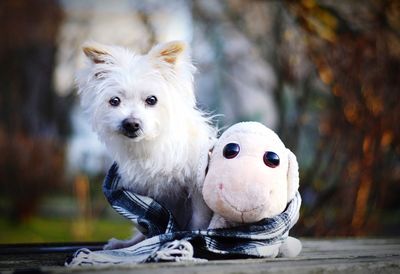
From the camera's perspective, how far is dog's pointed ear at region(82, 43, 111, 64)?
2473 mm

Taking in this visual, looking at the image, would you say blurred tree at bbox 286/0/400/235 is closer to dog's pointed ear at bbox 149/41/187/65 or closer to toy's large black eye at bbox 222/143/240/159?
dog's pointed ear at bbox 149/41/187/65

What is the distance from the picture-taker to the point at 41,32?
416 inches

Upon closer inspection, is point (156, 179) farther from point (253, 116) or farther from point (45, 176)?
point (253, 116)

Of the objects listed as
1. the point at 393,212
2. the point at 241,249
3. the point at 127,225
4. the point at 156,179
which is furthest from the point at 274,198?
the point at 127,225

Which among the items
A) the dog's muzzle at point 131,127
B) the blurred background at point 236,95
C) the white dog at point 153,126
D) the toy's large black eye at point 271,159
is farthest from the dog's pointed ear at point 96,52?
the toy's large black eye at point 271,159

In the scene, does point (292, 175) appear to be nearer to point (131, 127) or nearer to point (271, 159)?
point (271, 159)

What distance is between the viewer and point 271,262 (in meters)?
2.15

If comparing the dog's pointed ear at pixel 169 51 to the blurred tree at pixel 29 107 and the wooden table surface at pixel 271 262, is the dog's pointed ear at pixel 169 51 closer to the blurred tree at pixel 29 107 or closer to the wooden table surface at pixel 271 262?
the wooden table surface at pixel 271 262

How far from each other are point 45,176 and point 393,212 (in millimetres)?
5067

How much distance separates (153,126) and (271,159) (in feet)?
1.62

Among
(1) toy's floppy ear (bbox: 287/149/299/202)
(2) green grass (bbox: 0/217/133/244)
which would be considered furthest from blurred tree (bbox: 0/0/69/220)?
(1) toy's floppy ear (bbox: 287/149/299/202)

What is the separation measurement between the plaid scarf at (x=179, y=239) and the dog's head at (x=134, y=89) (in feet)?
0.95

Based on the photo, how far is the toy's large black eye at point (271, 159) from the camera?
2146 millimetres

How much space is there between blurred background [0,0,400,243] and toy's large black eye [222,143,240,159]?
570mm
